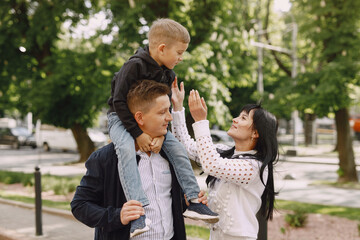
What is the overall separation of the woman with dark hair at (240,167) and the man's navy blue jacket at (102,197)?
36 cm

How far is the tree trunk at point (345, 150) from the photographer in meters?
12.9

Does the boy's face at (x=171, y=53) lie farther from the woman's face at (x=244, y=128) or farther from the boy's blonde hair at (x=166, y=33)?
the woman's face at (x=244, y=128)

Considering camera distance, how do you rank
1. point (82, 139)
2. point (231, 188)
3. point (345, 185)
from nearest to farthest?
point (231, 188)
point (345, 185)
point (82, 139)

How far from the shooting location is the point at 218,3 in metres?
11.4

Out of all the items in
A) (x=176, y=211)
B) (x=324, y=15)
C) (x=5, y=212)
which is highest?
(x=324, y=15)

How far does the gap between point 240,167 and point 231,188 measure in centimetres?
19

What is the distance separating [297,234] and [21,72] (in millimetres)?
13149

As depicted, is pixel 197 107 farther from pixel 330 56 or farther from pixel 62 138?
pixel 62 138

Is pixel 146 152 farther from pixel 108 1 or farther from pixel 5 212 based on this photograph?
pixel 108 1

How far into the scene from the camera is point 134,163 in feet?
6.70

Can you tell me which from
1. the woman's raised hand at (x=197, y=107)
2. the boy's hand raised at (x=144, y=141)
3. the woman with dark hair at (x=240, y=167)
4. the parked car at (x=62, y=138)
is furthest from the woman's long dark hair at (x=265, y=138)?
the parked car at (x=62, y=138)

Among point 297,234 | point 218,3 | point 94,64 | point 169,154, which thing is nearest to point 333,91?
point 218,3

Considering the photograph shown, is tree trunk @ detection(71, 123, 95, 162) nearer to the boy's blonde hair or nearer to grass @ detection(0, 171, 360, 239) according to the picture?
grass @ detection(0, 171, 360, 239)

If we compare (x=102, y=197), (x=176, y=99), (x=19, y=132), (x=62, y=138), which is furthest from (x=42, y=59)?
(x=19, y=132)
